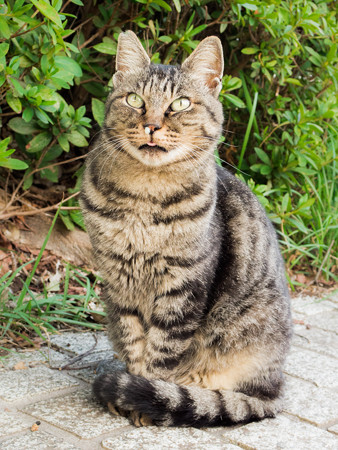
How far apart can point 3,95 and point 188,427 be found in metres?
1.90

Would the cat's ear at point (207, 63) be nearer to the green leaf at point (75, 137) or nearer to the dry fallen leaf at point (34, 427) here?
the green leaf at point (75, 137)

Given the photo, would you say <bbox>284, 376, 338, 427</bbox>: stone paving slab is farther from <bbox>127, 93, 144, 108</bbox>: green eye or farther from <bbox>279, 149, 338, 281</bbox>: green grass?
<bbox>279, 149, 338, 281</bbox>: green grass

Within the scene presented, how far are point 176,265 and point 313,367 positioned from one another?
1.15m

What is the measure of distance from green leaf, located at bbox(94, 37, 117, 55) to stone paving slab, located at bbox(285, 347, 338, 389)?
6.58 feet

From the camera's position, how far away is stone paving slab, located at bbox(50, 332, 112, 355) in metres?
2.95

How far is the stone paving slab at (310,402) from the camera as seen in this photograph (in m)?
2.44

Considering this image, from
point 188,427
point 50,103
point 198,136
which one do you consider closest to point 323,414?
point 188,427

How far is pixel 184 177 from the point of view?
2.45 meters

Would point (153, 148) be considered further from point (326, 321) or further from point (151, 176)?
point (326, 321)

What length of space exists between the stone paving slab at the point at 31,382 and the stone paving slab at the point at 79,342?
293 mm

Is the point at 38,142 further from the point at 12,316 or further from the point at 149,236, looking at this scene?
the point at 149,236

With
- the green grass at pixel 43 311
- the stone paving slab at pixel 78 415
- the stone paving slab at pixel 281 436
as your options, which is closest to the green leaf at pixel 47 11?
the green grass at pixel 43 311

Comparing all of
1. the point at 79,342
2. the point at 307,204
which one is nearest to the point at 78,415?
the point at 79,342

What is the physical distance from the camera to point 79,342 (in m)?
3.04
